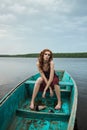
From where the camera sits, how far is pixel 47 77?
19.7ft

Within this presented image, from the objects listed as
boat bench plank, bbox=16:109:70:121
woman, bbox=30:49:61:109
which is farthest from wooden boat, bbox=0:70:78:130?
woman, bbox=30:49:61:109

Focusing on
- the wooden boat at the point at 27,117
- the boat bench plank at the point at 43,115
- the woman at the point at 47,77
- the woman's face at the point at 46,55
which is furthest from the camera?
the woman's face at the point at 46,55

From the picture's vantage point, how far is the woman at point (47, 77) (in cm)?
561

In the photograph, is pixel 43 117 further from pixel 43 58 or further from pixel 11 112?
pixel 43 58

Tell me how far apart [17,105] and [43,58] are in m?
1.69

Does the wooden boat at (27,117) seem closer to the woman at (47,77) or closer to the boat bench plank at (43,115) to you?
the boat bench plank at (43,115)

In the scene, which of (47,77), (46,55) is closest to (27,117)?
(47,77)

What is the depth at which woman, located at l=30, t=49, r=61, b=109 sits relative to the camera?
561cm

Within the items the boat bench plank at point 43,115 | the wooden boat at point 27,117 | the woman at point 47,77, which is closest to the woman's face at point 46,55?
the woman at point 47,77

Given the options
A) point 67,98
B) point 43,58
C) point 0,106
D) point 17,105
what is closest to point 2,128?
point 0,106

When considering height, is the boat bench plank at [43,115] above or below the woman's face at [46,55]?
below

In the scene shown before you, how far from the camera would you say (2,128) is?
14.4ft

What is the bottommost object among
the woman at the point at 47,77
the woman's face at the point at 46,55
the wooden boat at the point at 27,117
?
the wooden boat at the point at 27,117

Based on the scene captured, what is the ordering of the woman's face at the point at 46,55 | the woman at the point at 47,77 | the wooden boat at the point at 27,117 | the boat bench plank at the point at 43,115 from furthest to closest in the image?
the woman's face at the point at 46,55
the woman at the point at 47,77
the boat bench plank at the point at 43,115
the wooden boat at the point at 27,117
